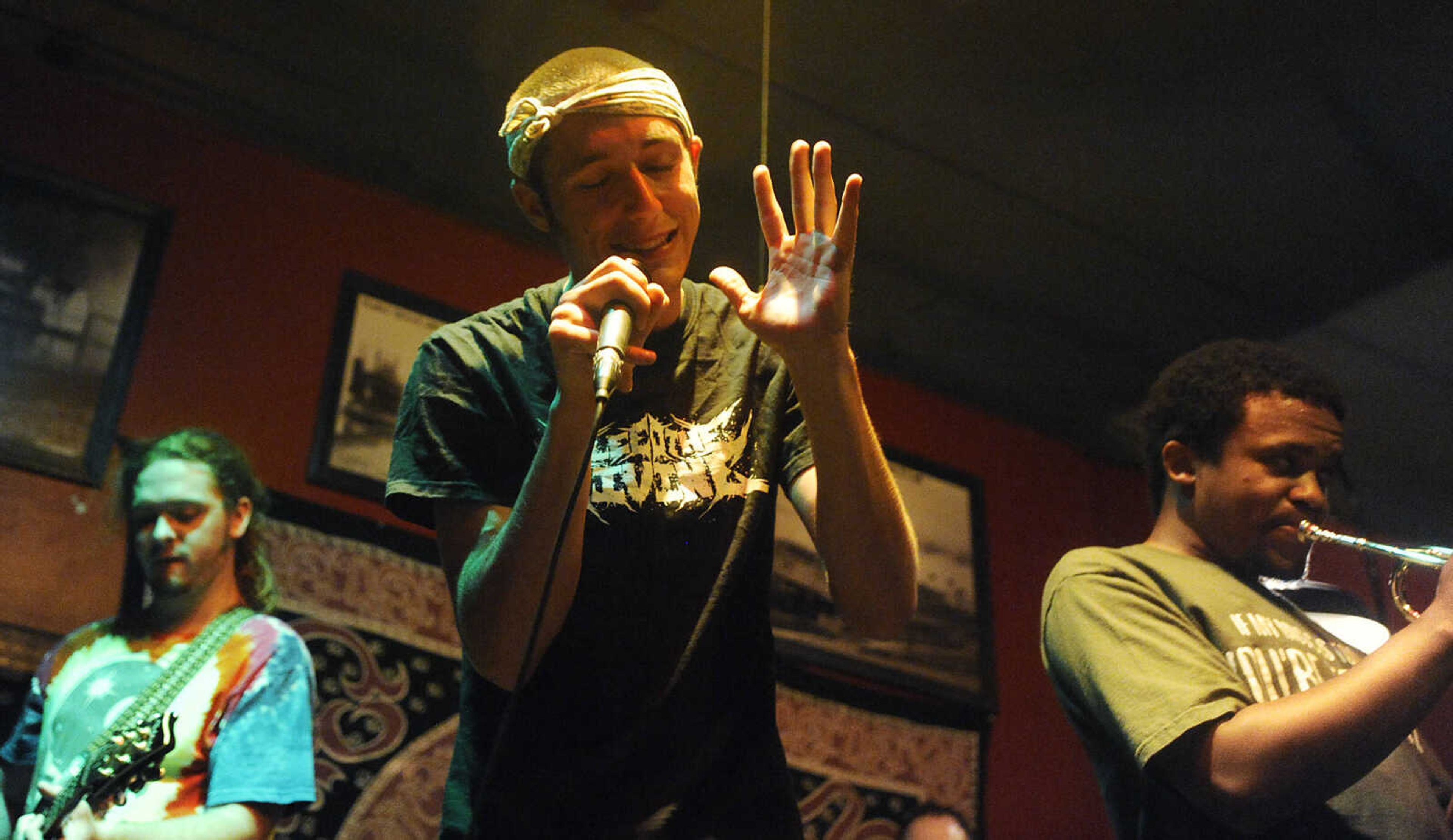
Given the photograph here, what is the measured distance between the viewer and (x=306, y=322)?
4.07 m

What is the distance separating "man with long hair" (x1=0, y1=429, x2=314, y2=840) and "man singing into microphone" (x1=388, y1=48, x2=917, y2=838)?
1.30 meters

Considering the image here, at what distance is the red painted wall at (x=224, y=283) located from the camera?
3.37m

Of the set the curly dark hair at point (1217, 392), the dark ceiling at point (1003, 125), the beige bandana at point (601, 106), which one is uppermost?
the dark ceiling at point (1003, 125)

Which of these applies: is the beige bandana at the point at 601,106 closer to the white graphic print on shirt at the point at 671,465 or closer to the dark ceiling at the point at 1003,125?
the white graphic print on shirt at the point at 671,465

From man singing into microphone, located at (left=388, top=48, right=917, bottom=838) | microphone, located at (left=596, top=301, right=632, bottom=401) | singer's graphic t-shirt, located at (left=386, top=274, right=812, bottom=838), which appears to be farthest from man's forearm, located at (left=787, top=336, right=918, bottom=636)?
microphone, located at (left=596, top=301, right=632, bottom=401)

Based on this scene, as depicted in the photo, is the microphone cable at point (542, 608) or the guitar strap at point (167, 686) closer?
the microphone cable at point (542, 608)

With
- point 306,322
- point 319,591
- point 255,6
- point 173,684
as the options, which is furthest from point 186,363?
point 173,684

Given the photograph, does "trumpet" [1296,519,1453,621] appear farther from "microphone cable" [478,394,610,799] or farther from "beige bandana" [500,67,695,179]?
"microphone cable" [478,394,610,799]

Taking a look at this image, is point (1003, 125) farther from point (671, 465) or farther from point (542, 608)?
point (542, 608)

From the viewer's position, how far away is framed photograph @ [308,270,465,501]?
12.9 ft

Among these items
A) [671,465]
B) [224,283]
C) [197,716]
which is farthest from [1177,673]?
[224,283]

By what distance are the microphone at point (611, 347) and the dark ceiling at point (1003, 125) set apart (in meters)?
2.52

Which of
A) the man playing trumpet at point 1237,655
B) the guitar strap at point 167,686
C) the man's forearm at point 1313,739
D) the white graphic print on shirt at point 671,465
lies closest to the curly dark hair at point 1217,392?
the man playing trumpet at point 1237,655

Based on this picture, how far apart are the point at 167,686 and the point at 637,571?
1.62 metres
